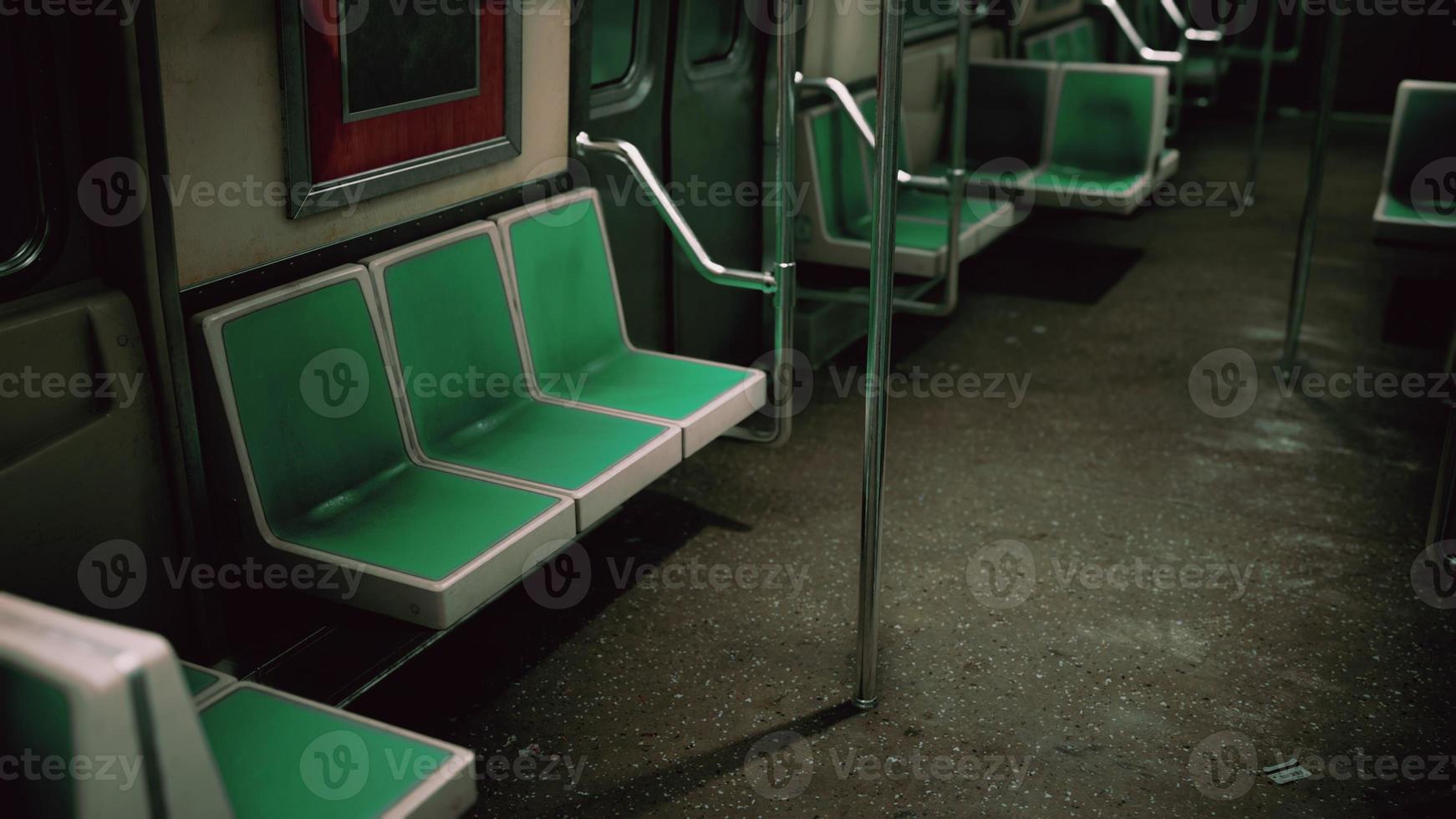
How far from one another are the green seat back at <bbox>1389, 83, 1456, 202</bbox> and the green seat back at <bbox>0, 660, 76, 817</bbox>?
526cm

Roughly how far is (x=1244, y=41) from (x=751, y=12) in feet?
22.6

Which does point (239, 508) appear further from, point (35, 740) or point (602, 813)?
point (35, 740)

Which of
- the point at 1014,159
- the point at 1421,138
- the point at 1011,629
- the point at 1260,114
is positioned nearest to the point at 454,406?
the point at 1011,629

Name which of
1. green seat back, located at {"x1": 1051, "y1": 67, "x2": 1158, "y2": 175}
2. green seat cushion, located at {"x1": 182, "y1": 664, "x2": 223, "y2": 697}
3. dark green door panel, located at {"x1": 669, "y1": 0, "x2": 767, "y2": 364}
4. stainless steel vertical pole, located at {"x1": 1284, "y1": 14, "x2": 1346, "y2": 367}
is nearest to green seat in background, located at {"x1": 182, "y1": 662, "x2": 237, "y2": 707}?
green seat cushion, located at {"x1": 182, "y1": 664, "x2": 223, "y2": 697}

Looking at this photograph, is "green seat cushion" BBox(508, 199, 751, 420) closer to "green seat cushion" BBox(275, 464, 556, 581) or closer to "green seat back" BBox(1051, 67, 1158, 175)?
"green seat cushion" BBox(275, 464, 556, 581)

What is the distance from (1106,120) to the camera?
5.67 meters

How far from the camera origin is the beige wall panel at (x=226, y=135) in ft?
7.49

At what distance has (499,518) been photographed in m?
2.60

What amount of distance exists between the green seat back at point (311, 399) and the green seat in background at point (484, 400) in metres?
0.09

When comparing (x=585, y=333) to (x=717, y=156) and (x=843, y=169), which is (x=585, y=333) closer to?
(x=717, y=156)

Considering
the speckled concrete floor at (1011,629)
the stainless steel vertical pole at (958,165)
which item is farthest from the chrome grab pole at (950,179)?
the speckled concrete floor at (1011,629)

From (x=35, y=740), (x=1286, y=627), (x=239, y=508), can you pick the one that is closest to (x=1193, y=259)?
(x=1286, y=627)

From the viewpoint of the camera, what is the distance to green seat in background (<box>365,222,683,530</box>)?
2.83 meters

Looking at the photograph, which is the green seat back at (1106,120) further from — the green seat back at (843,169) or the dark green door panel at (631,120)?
the dark green door panel at (631,120)
